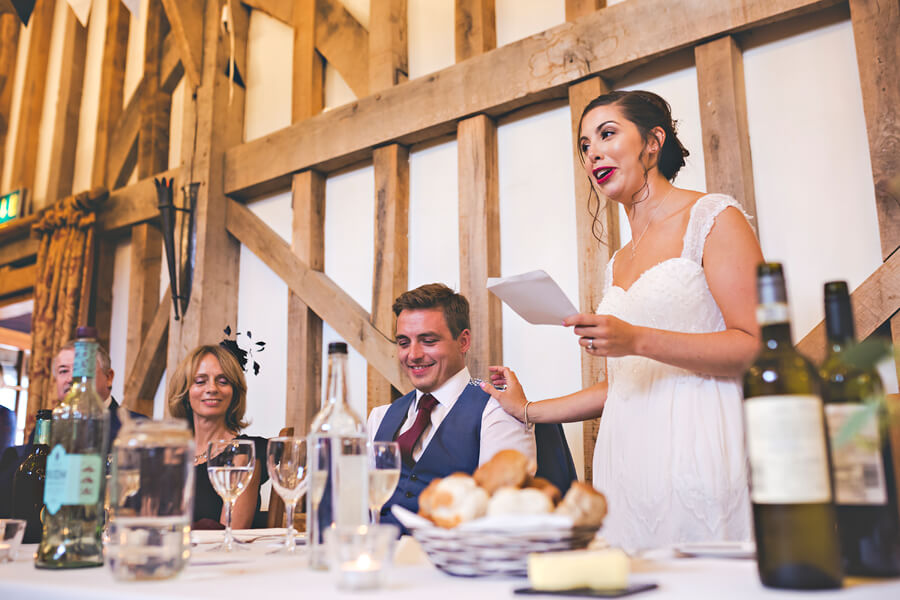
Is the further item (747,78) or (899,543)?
(747,78)

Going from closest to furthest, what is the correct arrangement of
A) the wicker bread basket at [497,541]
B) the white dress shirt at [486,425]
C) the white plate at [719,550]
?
the wicker bread basket at [497,541], the white plate at [719,550], the white dress shirt at [486,425]

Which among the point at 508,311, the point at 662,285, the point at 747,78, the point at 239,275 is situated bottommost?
the point at 662,285

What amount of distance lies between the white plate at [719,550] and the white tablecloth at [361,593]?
16 mm

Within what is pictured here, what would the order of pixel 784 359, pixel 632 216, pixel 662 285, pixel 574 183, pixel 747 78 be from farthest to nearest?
1. pixel 574 183
2. pixel 747 78
3. pixel 632 216
4. pixel 662 285
5. pixel 784 359

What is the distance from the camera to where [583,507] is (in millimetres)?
811

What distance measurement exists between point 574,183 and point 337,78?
4.84 ft

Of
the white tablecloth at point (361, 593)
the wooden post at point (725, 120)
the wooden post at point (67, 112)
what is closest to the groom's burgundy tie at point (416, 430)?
the wooden post at point (725, 120)

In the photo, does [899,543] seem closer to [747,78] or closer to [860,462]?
[860,462]

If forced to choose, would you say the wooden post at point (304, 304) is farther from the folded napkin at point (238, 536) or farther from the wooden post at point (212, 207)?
the folded napkin at point (238, 536)

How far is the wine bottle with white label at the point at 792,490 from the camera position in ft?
2.15

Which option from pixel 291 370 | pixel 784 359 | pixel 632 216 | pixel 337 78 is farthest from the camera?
pixel 337 78

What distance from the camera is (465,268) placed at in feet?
9.07

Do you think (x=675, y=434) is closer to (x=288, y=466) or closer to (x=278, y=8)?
(x=288, y=466)

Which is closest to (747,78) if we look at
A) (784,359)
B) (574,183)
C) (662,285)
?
(574,183)
